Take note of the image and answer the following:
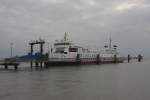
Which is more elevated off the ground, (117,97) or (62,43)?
(62,43)

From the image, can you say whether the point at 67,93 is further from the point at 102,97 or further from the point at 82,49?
the point at 82,49

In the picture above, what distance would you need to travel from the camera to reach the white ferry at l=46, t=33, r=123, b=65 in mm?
89562

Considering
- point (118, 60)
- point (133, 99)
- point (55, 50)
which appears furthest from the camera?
point (118, 60)

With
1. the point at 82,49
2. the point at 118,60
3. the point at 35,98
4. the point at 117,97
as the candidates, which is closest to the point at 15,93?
the point at 35,98

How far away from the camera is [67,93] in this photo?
31.8 m

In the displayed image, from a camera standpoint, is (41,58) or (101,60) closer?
(41,58)

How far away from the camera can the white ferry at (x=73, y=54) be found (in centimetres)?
8956

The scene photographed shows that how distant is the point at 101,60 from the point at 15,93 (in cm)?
8395

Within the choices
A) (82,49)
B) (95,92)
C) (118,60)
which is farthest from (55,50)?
(95,92)

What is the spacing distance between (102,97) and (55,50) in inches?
2772

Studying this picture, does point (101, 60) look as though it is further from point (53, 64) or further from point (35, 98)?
point (35, 98)

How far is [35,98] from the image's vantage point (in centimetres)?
2847

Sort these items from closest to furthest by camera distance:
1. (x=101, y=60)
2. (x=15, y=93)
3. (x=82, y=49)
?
(x=15, y=93) < (x=82, y=49) < (x=101, y=60)

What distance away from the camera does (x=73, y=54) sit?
9688 cm
